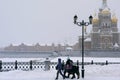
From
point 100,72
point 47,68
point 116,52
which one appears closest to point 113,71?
point 100,72

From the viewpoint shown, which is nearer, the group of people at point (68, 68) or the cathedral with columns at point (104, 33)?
the group of people at point (68, 68)

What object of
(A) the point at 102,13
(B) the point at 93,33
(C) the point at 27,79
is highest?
(A) the point at 102,13

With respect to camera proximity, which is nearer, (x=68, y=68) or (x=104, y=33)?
(x=68, y=68)

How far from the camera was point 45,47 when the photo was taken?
5374 inches

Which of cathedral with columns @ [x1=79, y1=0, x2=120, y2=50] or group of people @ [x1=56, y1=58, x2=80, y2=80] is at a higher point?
cathedral with columns @ [x1=79, y1=0, x2=120, y2=50]

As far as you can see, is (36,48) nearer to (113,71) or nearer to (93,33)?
(93,33)

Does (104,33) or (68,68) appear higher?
(104,33)

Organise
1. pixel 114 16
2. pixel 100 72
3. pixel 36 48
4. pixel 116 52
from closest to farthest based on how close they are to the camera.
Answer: pixel 100 72 → pixel 116 52 → pixel 114 16 → pixel 36 48

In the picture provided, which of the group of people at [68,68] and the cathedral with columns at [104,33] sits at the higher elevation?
the cathedral with columns at [104,33]

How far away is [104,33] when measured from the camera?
87.4 metres

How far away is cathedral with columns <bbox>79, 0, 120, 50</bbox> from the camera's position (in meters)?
86.4

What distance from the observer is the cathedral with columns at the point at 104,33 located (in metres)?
86.4

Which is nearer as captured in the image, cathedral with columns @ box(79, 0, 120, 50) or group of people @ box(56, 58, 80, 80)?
group of people @ box(56, 58, 80, 80)

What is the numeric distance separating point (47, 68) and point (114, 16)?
68.3m
